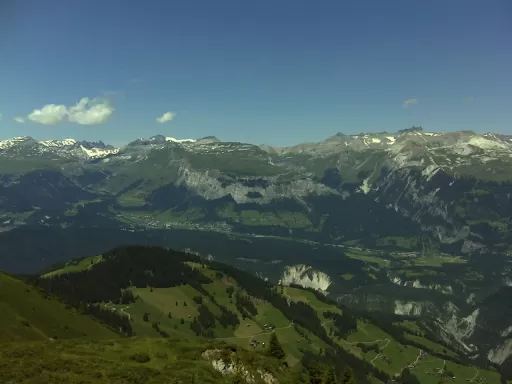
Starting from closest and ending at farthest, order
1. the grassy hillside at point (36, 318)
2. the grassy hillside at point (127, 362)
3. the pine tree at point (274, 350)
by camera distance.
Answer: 1. the grassy hillside at point (127, 362)
2. the grassy hillside at point (36, 318)
3. the pine tree at point (274, 350)

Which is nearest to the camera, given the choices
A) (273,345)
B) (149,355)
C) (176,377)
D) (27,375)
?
(27,375)

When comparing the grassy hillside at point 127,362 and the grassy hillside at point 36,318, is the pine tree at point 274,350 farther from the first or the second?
the grassy hillside at point 36,318

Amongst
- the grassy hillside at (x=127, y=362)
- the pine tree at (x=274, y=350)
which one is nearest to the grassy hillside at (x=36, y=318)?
the grassy hillside at (x=127, y=362)

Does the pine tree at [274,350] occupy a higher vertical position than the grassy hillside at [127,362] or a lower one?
lower

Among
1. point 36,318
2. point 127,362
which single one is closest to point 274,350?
point 127,362

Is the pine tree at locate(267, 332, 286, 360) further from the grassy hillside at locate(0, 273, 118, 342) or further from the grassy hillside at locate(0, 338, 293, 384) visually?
the grassy hillside at locate(0, 273, 118, 342)

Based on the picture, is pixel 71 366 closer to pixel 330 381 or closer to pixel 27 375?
pixel 27 375

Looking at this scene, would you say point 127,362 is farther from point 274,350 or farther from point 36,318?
point 36,318

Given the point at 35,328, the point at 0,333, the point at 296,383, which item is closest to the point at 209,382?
the point at 296,383

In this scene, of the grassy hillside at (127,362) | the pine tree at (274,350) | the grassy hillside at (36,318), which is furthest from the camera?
the pine tree at (274,350)

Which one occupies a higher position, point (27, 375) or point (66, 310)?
point (27, 375)
